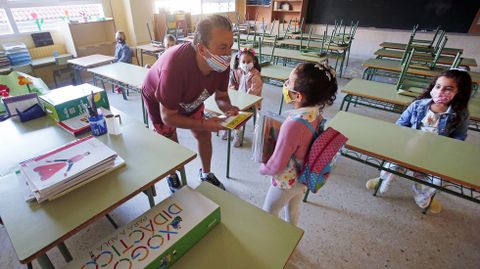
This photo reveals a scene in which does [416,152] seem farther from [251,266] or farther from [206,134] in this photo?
[206,134]

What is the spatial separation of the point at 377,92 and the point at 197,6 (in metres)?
6.16

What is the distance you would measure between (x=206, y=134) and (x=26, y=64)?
3.90 metres

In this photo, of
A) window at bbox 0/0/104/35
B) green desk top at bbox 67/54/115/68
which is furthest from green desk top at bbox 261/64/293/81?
window at bbox 0/0/104/35

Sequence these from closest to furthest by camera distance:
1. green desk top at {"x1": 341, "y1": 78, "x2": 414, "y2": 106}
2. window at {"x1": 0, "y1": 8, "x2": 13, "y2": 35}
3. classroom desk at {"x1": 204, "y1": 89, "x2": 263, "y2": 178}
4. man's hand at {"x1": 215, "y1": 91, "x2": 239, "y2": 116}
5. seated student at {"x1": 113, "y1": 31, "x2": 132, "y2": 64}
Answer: man's hand at {"x1": 215, "y1": 91, "x2": 239, "y2": 116}, classroom desk at {"x1": 204, "y1": 89, "x2": 263, "y2": 178}, green desk top at {"x1": 341, "y1": 78, "x2": 414, "y2": 106}, window at {"x1": 0, "y1": 8, "x2": 13, "y2": 35}, seated student at {"x1": 113, "y1": 31, "x2": 132, "y2": 64}

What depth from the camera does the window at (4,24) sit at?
3.87 m

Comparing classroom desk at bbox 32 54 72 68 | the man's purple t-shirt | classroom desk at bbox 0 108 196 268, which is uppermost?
the man's purple t-shirt

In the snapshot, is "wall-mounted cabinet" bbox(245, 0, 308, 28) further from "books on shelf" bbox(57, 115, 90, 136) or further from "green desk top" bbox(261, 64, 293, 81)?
"books on shelf" bbox(57, 115, 90, 136)

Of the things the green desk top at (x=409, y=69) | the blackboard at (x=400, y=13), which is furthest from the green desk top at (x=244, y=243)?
the blackboard at (x=400, y=13)

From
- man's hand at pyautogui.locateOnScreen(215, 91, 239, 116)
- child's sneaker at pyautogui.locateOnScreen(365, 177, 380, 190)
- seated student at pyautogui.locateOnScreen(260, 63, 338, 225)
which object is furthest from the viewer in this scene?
child's sneaker at pyautogui.locateOnScreen(365, 177, 380, 190)

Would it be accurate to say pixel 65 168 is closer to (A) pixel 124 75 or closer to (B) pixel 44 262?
(B) pixel 44 262

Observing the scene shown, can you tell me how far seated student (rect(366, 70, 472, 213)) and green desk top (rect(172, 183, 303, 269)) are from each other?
133 centimetres

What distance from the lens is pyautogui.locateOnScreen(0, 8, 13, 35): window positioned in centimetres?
387

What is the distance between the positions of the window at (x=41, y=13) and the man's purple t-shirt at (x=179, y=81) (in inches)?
165

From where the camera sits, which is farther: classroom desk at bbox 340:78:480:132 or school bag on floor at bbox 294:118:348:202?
classroom desk at bbox 340:78:480:132
